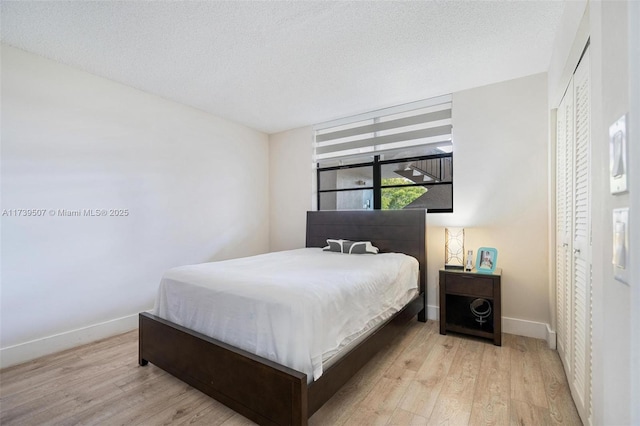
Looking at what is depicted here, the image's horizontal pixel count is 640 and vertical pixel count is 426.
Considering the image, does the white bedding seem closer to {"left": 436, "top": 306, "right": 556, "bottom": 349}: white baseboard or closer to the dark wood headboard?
the dark wood headboard

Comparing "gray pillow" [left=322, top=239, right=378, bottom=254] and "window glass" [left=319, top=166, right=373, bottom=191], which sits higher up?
"window glass" [left=319, top=166, right=373, bottom=191]

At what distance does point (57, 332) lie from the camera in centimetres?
256

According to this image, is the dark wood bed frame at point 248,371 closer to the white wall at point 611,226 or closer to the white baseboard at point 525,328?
the white baseboard at point 525,328

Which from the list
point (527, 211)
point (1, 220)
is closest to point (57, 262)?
point (1, 220)

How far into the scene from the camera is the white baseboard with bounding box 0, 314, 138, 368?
231cm

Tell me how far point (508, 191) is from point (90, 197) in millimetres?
4061

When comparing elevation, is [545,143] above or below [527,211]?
above

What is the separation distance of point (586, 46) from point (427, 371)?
87.7 inches

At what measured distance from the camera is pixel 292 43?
89.7 inches

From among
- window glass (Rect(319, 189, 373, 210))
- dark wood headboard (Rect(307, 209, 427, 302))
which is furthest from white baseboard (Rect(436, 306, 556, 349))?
window glass (Rect(319, 189, 373, 210))

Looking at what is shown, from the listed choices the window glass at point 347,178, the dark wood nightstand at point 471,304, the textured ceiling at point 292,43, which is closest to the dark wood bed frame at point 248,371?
the dark wood nightstand at point 471,304

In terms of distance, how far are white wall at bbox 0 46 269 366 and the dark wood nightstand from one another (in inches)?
112

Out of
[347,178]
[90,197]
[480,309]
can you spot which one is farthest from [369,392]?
[90,197]

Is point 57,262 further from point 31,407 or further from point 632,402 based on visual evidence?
point 632,402
